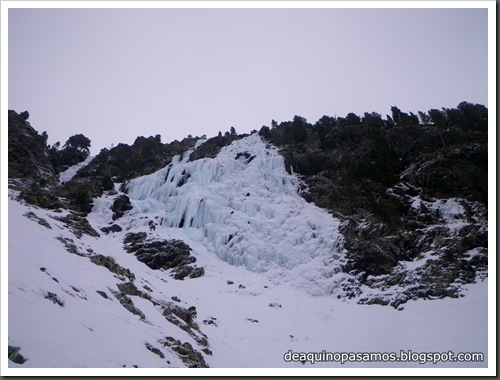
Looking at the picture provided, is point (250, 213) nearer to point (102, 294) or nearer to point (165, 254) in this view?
point (165, 254)

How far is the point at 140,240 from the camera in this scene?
27.5 metres

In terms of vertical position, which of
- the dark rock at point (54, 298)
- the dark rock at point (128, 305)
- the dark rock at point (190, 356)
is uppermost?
the dark rock at point (54, 298)

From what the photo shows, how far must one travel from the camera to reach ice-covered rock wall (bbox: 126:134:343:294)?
25.6 metres

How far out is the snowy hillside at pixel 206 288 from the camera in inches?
319

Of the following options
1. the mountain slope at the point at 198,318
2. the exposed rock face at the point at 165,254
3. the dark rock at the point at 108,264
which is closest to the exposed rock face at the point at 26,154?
the exposed rock face at the point at 165,254

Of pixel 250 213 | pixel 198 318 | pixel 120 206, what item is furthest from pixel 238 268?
pixel 120 206

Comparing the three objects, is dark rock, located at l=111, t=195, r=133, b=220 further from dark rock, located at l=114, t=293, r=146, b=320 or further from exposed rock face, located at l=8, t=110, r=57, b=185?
→ dark rock, located at l=114, t=293, r=146, b=320

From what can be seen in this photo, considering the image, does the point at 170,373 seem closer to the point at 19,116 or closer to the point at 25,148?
the point at 25,148

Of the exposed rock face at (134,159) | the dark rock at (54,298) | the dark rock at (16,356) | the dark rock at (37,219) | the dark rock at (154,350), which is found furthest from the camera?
the exposed rock face at (134,159)

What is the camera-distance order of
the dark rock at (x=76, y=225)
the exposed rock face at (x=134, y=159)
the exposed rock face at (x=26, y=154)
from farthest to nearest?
the exposed rock face at (x=134, y=159), the exposed rock face at (x=26, y=154), the dark rock at (x=76, y=225)

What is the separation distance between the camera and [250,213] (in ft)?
103

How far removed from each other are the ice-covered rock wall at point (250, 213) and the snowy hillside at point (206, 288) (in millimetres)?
109

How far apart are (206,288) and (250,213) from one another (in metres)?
10.7

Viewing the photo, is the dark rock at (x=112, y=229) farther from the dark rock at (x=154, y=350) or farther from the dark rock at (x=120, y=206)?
the dark rock at (x=154, y=350)
